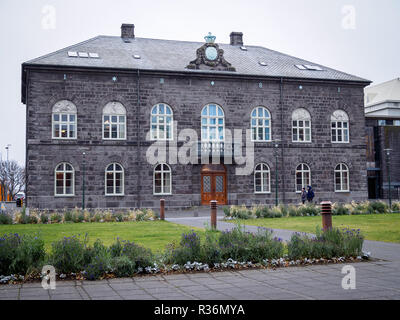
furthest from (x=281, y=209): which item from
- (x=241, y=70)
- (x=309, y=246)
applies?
(x=309, y=246)

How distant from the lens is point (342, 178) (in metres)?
35.2

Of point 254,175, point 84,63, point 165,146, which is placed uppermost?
point 84,63

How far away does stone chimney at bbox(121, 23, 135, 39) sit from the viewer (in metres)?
36.2

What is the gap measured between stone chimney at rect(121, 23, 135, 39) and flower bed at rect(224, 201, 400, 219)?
18.2 metres

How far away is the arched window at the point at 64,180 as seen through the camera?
29.5 metres

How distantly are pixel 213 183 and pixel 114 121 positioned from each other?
26.4 ft

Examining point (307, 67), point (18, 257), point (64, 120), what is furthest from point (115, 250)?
point (307, 67)

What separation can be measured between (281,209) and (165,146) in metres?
10.2

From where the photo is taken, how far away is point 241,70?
33.7 metres

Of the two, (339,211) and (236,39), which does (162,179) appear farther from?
(236,39)

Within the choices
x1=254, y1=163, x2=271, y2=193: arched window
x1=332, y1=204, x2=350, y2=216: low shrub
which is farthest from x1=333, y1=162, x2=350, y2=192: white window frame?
x1=332, y1=204, x2=350, y2=216: low shrub

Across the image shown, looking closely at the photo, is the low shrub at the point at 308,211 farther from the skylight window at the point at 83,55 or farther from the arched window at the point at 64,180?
the skylight window at the point at 83,55

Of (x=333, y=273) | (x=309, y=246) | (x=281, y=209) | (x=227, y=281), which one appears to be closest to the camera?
(x=227, y=281)
